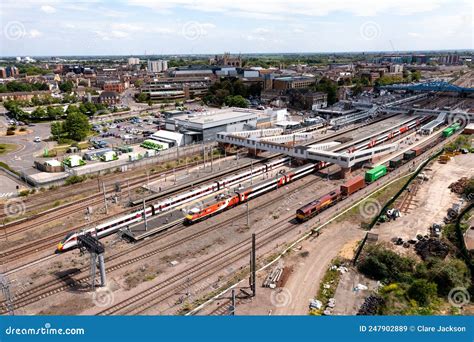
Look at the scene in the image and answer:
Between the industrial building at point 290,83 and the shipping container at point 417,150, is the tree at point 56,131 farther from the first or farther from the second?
the industrial building at point 290,83

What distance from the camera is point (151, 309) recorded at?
21.1m

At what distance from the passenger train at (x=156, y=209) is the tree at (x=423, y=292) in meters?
20.6

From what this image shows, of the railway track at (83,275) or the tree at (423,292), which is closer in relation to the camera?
the tree at (423,292)

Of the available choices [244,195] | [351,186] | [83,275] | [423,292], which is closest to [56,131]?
[244,195]

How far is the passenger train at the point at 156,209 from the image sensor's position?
90.9 feet

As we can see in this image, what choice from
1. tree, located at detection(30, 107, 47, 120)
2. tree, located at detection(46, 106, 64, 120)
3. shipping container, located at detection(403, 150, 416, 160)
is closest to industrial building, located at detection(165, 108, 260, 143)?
shipping container, located at detection(403, 150, 416, 160)

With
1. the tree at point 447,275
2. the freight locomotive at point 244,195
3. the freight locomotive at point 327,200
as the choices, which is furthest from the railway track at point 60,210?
the tree at point 447,275

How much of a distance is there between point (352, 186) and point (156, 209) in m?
19.9

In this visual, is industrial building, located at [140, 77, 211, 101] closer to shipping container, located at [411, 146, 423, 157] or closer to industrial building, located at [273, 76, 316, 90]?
industrial building, located at [273, 76, 316, 90]

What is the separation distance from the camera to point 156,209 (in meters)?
32.6

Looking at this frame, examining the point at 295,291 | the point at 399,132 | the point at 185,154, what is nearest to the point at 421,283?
the point at 295,291

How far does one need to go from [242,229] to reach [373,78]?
13407 cm

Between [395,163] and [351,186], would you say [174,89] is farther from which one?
[351,186]

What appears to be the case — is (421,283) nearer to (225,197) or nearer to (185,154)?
(225,197)
